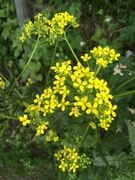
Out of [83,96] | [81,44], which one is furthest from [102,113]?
[81,44]

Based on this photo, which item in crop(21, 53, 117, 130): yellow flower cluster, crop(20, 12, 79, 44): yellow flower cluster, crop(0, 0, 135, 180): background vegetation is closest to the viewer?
crop(21, 53, 117, 130): yellow flower cluster

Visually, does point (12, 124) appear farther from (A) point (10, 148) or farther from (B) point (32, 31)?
(B) point (32, 31)

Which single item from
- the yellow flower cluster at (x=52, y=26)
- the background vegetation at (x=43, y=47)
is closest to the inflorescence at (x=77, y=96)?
the yellow flower cluster at (x=52, y=26)

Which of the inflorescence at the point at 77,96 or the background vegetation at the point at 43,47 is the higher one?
the background vegetation at the point at 43,47

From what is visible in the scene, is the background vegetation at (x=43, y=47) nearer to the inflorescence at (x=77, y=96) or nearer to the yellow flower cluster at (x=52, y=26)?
the yellow flower cluster at (x=52, y=26)

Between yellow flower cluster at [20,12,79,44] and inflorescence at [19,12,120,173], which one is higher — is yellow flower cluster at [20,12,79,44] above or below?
above

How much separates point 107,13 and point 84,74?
1.59 metres

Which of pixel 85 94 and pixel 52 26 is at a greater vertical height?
pixel 52 26

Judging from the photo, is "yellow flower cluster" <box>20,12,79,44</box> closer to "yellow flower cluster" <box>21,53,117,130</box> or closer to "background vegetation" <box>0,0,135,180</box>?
"yellow flower cluster" <box>21,53,117,130</box>

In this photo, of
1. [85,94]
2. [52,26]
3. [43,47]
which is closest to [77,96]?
[85,94]

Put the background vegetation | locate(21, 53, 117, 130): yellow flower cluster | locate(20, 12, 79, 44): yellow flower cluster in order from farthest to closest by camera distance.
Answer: the background vegetation → locate(20, 12, 79, 44): yellow flower cluster → locate(21, 53, 117, 130): yellow flower cluster

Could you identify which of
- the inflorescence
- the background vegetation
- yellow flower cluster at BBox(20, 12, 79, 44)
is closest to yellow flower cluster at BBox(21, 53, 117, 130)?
the inflorescence

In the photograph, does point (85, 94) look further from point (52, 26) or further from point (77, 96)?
point (52, 26)

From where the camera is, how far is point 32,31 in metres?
1.67
